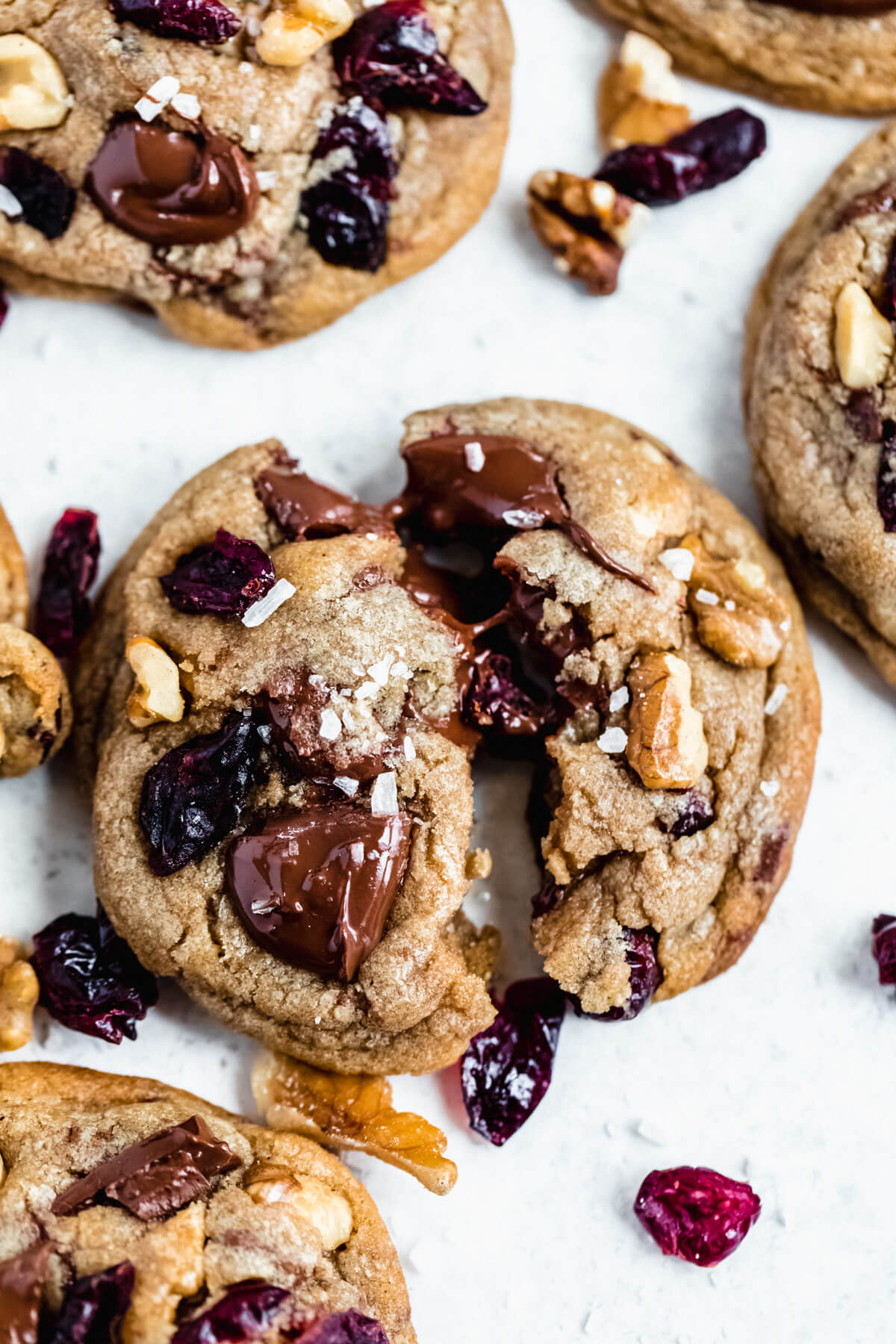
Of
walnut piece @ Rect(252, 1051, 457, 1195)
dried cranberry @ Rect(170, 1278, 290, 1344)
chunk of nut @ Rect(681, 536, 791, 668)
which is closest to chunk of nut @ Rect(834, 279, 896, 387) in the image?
chunk of nut @ Rect(681, 536, 791, 668)

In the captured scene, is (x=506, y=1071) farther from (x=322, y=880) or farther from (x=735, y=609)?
(x=735, y=609)

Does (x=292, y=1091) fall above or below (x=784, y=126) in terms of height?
below

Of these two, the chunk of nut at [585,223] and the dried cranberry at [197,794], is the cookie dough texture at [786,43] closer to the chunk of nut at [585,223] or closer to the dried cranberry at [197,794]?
the chunk of nut at [585,223]

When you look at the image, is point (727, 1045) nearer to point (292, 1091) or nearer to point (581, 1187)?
point (581, 1187)

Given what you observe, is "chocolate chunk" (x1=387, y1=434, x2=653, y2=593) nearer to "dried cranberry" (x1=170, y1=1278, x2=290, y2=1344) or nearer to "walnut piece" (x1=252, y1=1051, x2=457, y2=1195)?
"walnut piece" (x1=252, y1=1051, x2=457, y2=1195)

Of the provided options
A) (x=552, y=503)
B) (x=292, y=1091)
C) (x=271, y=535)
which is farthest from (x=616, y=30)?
(x=292, y=1091)

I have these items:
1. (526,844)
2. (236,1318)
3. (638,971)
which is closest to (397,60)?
(526,844)
